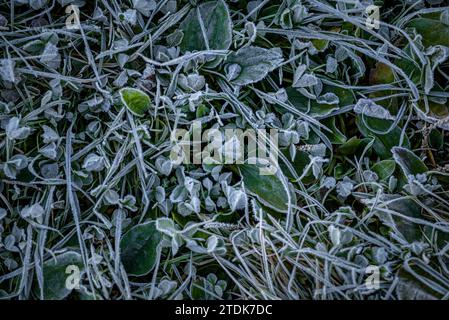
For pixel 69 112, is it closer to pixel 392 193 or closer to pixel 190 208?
pixel 190 208

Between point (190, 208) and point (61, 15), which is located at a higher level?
point (61, 15)

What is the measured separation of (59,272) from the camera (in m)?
0.95

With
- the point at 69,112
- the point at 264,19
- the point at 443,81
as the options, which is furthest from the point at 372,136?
the point at 69,112

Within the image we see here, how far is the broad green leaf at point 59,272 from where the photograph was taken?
943 mm

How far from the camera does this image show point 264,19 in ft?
3.63

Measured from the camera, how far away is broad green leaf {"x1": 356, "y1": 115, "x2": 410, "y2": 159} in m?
1.06

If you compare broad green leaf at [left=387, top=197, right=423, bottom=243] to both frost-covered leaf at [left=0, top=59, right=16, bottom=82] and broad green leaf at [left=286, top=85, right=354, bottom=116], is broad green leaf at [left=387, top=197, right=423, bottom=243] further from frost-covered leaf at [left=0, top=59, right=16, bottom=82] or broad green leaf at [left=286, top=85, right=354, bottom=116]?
frost-covered leaf at [left=0, top=59, right=16, bottom=82]

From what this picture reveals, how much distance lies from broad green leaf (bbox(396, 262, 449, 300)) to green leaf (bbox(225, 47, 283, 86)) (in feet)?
1.41

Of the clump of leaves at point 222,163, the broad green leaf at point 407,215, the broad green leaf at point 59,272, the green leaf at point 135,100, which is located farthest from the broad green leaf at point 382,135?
the broad green leaf at point 59,272

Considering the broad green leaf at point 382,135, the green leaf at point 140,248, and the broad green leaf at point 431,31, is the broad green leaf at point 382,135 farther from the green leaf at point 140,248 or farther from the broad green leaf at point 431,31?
the green leaf at point 140,248

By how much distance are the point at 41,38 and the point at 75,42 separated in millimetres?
65

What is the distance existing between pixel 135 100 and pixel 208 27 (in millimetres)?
205

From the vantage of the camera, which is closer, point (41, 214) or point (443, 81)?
point (41, 214)

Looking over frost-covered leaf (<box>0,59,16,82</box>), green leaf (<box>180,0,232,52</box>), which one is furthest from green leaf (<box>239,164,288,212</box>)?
frost-covered leaf (<box>0,59,16,82</box>)
